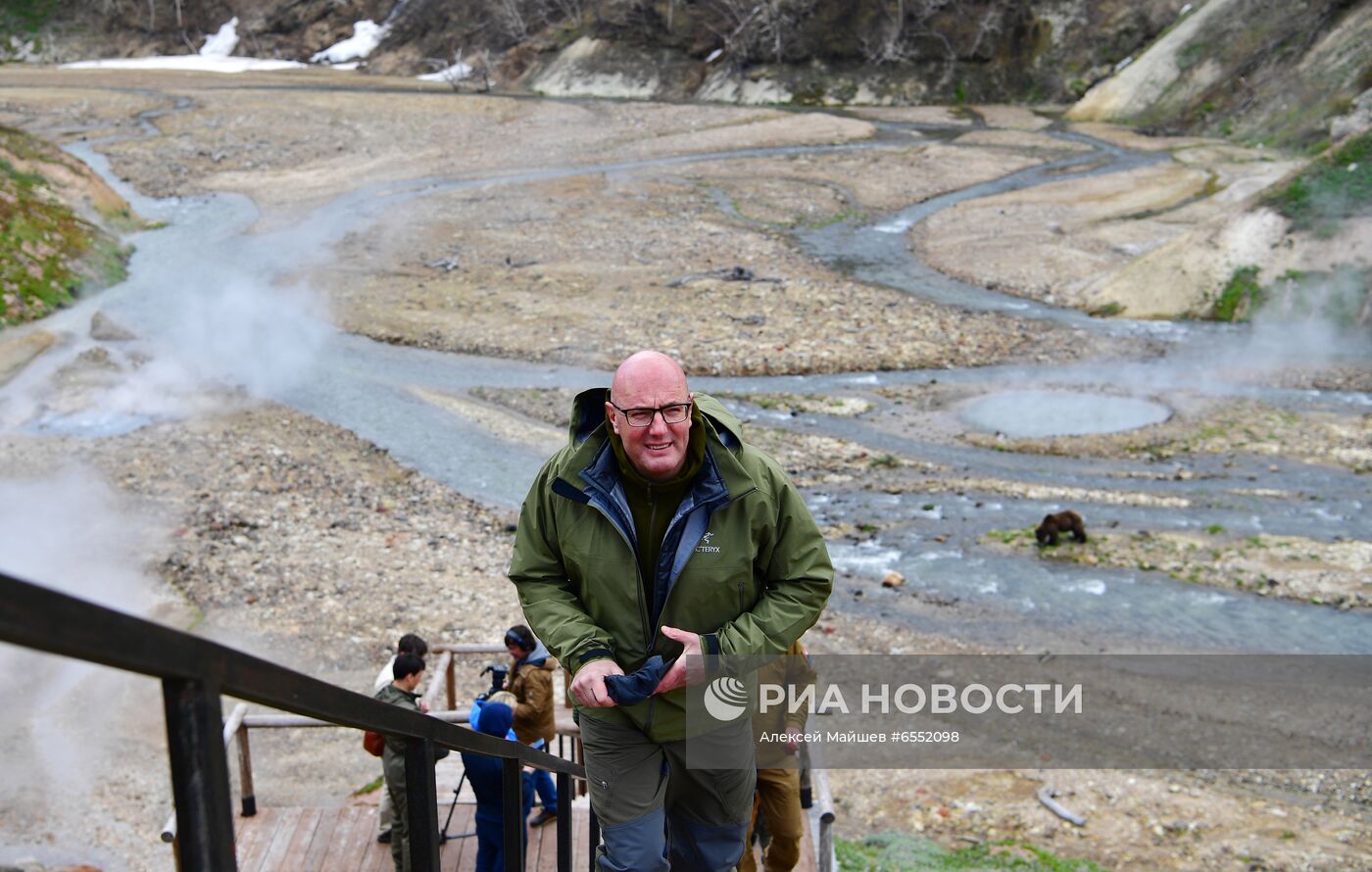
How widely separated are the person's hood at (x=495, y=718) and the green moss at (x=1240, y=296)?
23020 mm

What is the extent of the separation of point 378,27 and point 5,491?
5097 cm

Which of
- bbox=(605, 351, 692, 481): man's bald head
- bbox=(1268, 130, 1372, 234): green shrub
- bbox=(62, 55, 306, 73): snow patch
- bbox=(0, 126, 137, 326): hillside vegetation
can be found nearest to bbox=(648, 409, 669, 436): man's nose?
bbox=(605, 351, 692, 481): man's bald head

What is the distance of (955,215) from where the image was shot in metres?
33.3

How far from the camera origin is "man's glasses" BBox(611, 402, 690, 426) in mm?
3379

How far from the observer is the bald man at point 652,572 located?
11.3 feet

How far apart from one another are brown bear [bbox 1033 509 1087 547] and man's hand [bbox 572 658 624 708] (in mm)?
12967

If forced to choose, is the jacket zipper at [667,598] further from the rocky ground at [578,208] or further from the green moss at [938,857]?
the rocky ground at [578,208]

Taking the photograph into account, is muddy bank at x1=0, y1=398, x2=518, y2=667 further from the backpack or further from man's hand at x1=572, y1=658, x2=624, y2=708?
man's hand at x1=572, y1=658, x2=624, y2=708

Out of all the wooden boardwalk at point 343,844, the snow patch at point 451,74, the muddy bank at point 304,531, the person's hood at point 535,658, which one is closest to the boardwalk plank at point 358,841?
the wooden boardwalk at point 343,844

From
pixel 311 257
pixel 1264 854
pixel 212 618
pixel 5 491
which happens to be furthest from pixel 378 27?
pixel 1264 854

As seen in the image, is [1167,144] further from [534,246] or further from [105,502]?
[105,502]

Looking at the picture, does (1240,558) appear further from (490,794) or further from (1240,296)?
(490,794)

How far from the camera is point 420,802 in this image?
7.30 ft

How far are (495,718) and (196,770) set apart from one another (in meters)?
4.36
